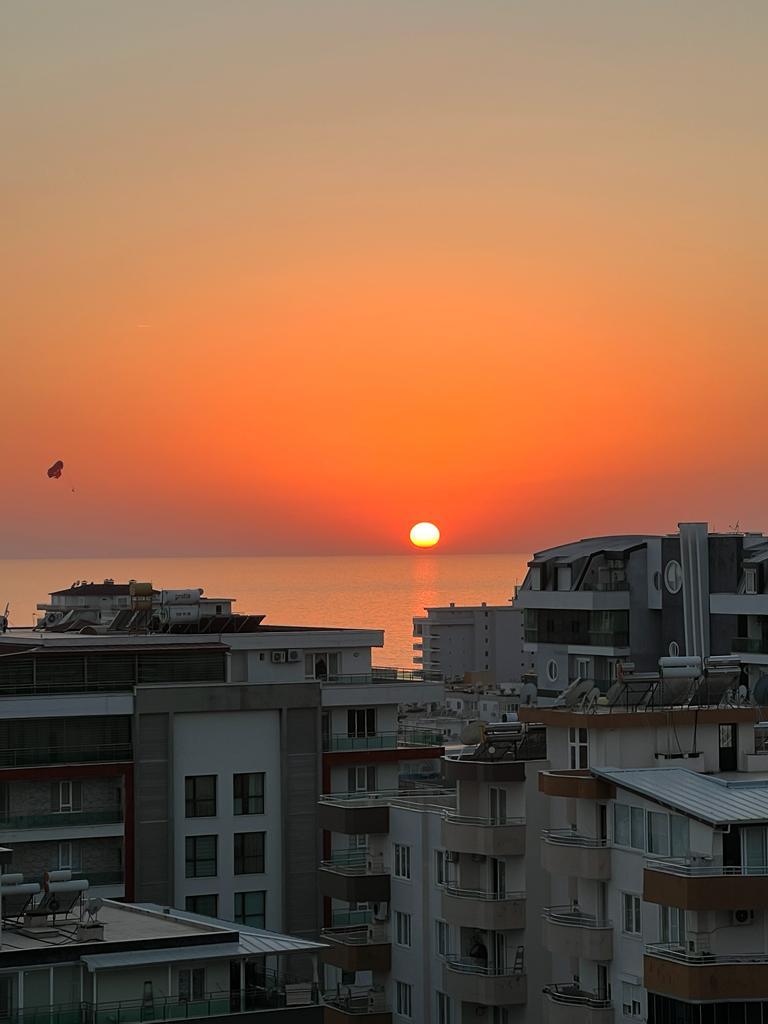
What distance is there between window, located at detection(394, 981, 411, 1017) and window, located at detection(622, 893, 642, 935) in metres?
9.57

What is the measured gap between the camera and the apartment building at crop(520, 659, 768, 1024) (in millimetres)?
38188

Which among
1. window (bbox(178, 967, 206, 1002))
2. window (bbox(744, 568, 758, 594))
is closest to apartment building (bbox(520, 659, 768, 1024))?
window (bbox(178, 967, 206, 1002))

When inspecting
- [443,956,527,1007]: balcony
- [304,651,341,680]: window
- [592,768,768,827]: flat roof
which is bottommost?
[443,956,527,1007]: balcony

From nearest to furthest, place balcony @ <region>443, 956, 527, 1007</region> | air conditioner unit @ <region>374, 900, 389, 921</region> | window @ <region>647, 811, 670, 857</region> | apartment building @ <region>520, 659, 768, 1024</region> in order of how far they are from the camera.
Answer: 1. apartment building @ <region>520, 659, 768, 1024</region>
2. window @ <region>647, 811, 670, 857</region>
3. balcony @ <region>443, 956, 527, 1007</region>
4. air conditioner unit @ <region>374, 900, 389, 921</region>

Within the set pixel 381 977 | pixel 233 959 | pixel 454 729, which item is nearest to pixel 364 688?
pixel 381 977

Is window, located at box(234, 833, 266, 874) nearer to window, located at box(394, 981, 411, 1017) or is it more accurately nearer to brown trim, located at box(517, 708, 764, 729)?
window, located at box(394, 981, 411, 1017)

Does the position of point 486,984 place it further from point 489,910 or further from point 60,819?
point 60,819

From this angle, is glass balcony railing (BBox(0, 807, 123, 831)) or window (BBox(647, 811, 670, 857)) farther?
glass balcony railing (BBox(0, 807, 123, 831))

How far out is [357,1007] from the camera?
5019 centimetres

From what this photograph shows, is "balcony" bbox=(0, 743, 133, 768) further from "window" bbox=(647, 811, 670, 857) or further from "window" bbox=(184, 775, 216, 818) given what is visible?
"window" bbox=(647, 811, 670, 857)

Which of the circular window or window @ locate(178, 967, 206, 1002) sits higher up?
the circular window

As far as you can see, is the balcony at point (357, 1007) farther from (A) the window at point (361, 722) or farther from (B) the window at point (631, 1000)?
(A) the window at point (361, 722)

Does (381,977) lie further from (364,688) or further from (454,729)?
(454,729)

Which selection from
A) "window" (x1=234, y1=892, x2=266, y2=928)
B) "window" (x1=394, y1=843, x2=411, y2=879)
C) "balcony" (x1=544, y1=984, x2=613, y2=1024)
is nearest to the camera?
"balcony" (x1=544, y1=984, x2=613, y2=1024)
